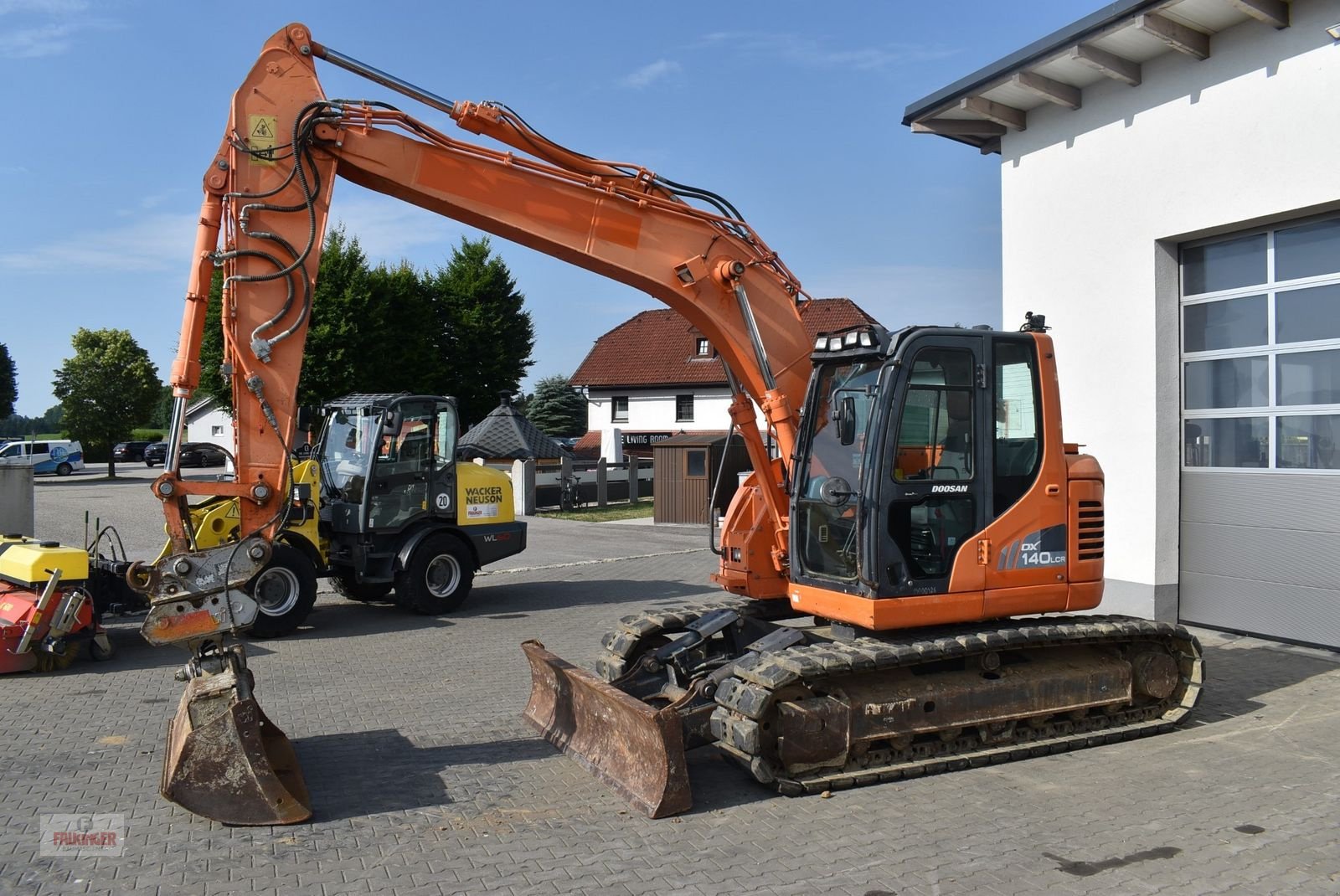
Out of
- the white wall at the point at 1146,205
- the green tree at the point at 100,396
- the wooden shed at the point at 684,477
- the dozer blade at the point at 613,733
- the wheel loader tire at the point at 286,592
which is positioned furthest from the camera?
the green tree at the point at 100,396

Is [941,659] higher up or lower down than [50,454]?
lower down

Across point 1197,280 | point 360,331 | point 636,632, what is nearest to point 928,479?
point 636,632

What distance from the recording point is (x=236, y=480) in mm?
6293

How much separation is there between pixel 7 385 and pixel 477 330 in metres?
33.6

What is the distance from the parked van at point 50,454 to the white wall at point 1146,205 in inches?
1667

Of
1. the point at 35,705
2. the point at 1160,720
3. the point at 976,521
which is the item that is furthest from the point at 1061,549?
the point at 35,705

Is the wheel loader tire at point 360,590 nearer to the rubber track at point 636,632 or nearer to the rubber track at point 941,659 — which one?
the rubber track at point 636,632

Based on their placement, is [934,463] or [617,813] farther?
[934,463]

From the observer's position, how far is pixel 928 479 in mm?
6605

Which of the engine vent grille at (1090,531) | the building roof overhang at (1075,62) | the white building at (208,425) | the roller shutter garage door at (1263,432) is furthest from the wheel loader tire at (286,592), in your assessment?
the white building at (208,425)

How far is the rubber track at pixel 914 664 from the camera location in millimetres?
6020

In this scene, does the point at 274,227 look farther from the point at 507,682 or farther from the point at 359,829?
the point at 507,682

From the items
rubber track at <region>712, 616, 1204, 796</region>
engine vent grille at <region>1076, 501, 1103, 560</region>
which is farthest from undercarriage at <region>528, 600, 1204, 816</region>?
engine vent grille at <region>1076, 501, 1103, 560</region>

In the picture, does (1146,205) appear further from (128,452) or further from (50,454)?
(128,452)
